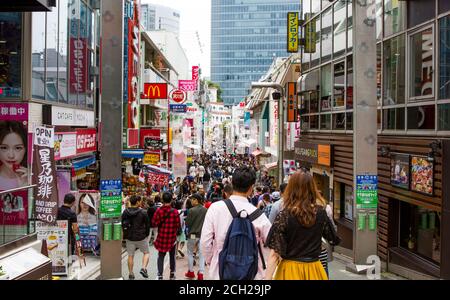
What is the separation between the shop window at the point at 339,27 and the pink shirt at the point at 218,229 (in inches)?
522

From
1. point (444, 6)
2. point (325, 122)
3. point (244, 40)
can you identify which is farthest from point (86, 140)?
point (244, 40)

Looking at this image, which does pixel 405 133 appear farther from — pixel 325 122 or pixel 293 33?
pixel 293 33

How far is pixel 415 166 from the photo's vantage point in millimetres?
11195

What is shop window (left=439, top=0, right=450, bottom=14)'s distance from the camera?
33.6ft

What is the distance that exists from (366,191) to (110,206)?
504 centimetres

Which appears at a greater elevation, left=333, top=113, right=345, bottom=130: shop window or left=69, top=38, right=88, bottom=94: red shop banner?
left=69, top=38, right=88, bottom=94: red shop banner

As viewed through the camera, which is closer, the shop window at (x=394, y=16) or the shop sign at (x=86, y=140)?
the shop window at (x=394, y=16)

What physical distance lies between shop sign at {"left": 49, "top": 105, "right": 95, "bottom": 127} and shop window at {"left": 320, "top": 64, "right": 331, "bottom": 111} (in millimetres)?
8606

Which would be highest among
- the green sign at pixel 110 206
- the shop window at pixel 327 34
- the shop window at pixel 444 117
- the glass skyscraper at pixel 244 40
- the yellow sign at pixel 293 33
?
the glass skyscraper at pixel 244 40

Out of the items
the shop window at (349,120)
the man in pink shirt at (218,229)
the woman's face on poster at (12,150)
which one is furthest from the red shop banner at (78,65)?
the man in pink shirt at (218,229)

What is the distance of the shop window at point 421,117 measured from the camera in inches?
429

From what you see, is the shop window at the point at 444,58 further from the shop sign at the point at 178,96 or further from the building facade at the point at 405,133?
the shop sign at the point at 178,96

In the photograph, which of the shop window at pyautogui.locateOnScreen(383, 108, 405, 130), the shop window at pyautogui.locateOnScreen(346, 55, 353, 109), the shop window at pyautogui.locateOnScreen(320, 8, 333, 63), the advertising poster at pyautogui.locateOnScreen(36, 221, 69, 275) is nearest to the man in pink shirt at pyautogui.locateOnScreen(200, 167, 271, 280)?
the advertising poster at pyautogui.locateOnScreen(36, 221, 69, 275)

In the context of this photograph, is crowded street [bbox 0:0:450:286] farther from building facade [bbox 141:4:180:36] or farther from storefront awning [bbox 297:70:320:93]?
building facade [bbox 141:4:180:36]
